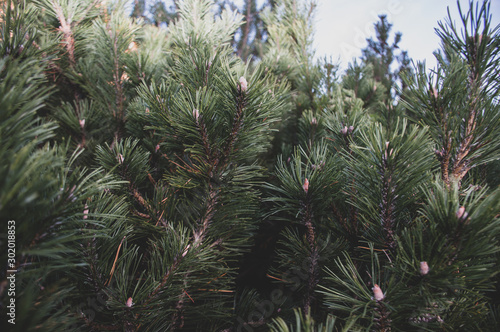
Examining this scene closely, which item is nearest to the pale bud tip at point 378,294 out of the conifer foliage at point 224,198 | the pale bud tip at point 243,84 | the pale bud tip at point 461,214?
the conifer foliage at point 224,198

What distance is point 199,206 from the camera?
697 millimetres

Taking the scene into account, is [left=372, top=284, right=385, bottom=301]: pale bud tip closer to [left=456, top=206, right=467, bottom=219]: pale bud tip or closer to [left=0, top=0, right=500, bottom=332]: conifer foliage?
[left=0, top=0, right=500, bottom=332]: conifer foliage

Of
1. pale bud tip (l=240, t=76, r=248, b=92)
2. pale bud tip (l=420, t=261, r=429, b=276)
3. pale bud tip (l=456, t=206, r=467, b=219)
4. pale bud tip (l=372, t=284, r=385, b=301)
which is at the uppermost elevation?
pale bud tip (l=240, t=76, r=248, b=92)

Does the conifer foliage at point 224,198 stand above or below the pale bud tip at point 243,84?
below

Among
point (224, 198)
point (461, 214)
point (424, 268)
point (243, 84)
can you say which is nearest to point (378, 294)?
point (424, 268)

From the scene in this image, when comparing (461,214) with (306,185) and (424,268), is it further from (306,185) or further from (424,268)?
(306,185)

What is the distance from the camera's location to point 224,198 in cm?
69

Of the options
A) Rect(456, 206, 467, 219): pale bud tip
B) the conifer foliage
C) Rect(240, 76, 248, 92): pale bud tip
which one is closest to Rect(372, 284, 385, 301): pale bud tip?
the conifer foliage

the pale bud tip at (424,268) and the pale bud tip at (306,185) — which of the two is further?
the pale bud tip at (306,185)

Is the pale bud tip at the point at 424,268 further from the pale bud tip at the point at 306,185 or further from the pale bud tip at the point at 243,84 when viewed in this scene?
the pale bud tip at the point at 243,84

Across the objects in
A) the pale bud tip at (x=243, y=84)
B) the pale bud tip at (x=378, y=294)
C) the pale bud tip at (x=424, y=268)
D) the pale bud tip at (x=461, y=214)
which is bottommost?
the pale bud tip at (x=378, y=294)

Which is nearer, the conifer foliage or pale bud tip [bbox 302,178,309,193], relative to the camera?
the conifer foliage

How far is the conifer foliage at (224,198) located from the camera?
42 centimetres

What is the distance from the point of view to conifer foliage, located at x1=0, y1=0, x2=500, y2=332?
42cm
